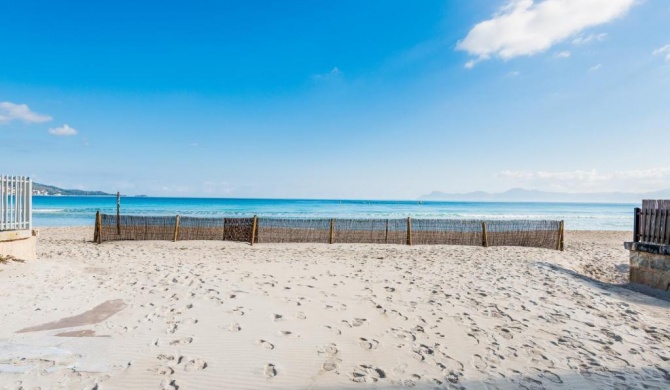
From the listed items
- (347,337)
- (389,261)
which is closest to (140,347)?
(347,337)

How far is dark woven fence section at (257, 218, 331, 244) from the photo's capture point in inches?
507

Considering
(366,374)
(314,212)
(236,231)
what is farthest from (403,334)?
(314,212)

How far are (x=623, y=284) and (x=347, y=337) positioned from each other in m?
6.94

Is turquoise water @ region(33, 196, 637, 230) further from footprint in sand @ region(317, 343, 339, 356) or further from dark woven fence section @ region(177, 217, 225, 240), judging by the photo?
footprint in sand @ region(317, 343, 339, 356)

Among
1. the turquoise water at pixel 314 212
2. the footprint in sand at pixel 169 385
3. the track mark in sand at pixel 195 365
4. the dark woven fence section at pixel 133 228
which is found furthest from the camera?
the turquoise water at pixel 314 212

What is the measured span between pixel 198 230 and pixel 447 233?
9310mm

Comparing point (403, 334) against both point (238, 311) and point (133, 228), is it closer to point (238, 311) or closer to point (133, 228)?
point (238, 311)

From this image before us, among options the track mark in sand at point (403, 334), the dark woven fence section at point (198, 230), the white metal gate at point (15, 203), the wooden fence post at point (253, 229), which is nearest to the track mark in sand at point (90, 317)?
the track mark in sand at point (403, 334)

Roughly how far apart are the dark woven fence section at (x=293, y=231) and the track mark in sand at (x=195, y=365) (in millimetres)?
9571

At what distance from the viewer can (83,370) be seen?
301 cm

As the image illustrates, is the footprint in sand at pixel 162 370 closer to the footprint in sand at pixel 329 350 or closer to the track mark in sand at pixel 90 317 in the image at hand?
the footprint in sand at pixel 329 350

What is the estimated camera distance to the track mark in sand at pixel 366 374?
10.0 ft

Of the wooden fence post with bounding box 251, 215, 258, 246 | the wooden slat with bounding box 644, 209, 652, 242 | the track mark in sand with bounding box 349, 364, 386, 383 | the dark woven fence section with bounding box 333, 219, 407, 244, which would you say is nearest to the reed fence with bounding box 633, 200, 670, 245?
the wooden slat with bounding box 644, 209, 652, 242

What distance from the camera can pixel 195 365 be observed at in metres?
3.20
